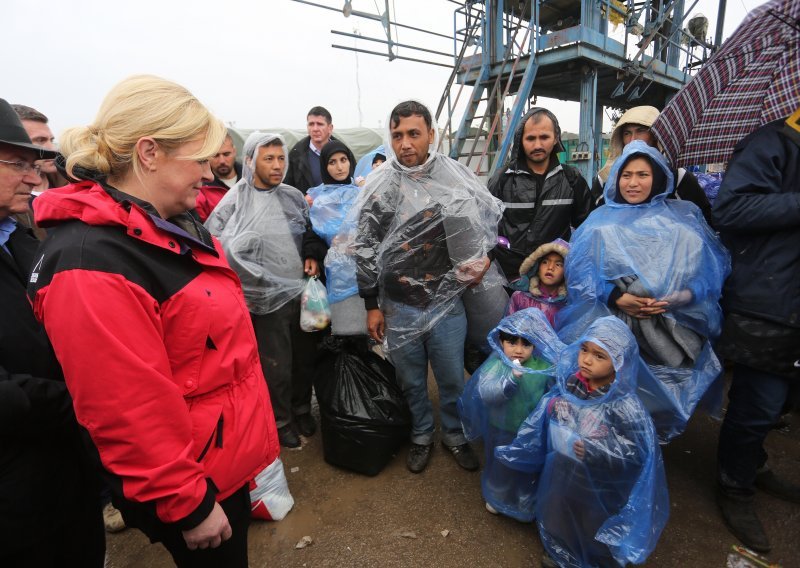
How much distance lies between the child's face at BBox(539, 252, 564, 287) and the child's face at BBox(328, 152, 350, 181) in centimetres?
145

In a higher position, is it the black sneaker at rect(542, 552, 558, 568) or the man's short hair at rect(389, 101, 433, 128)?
the man's short hair at rect(389, 101, 433, 128)

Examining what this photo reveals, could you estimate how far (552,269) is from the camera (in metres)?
2.19

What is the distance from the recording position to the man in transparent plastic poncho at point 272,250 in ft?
7.55

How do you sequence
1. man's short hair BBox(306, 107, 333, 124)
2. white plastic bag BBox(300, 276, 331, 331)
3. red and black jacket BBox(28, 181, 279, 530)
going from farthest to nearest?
man's short hair BBox(306, 107, 333, 124), white plastic bag BBox(300, 276, 331, 331), red and black jacket BBox(28, 181, 279, 530)

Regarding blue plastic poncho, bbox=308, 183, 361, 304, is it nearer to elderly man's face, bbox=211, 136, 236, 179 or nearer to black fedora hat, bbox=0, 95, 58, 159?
elderly man's face, bbox=211, 136, 236, 179

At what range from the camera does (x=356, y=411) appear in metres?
2.20

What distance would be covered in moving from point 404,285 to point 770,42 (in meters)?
1.68

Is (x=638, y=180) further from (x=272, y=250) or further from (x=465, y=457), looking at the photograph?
(x=272, y=250)

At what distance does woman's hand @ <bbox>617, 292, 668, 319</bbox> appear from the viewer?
5.93ft

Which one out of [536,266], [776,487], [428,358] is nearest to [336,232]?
[428,358]

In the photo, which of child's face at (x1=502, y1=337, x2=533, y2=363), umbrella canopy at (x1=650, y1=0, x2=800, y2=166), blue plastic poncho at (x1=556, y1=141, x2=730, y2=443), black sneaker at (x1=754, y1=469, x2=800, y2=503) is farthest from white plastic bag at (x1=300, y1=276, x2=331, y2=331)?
black sneaker at (x1=754, y1=469, x2=800, y2=503)

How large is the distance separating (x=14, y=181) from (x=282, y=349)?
60.1 inches

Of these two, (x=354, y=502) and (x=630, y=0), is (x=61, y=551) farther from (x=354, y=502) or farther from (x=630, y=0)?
(x=630, y=0)

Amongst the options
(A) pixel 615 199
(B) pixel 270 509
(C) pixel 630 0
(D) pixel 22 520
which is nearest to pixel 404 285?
(A) pixel 615 199
